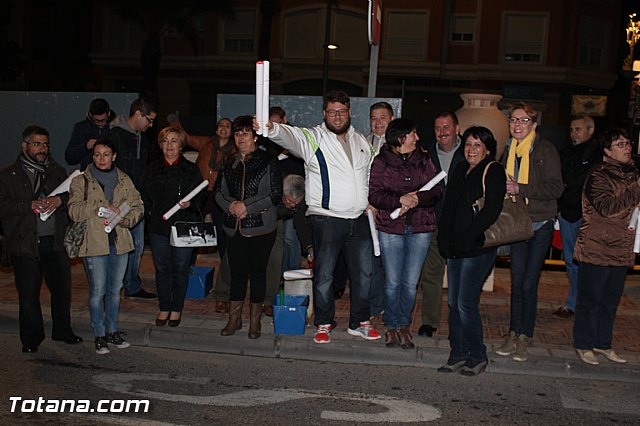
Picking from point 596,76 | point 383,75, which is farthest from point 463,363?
point 596,76

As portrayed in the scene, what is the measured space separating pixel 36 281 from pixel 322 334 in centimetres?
255

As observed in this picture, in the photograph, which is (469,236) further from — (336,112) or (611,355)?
(611,355)

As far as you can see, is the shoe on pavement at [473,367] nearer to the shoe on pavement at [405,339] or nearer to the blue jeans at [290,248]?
the shoe on pavement at [405,339]

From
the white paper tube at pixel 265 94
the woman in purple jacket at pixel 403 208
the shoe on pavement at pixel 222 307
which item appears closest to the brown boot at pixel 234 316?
the shoe on pavement at pixel 222 307

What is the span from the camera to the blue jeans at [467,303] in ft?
20.3

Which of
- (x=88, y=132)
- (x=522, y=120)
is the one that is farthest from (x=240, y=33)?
(x=522, y=120)

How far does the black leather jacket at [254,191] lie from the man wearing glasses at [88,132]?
1981 millimetres

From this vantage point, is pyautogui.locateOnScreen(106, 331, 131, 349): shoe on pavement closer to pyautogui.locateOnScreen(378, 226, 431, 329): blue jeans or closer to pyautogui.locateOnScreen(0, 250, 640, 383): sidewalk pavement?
pyautogui.locateOnScreen(0, 250, 640, 383): sidewalk pavement

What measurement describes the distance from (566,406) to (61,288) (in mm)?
Result: 4350


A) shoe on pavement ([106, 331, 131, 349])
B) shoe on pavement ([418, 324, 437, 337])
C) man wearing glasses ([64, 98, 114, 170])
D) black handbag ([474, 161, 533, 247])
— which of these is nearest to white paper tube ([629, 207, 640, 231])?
black handbag ([474, 161, 533, 247])

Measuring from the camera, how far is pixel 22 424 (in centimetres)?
494

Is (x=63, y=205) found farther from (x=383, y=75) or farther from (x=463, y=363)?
(x=383, y=75)

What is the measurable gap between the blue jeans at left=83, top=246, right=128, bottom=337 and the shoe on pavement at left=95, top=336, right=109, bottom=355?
49 mm

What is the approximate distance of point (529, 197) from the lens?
6516 mm
